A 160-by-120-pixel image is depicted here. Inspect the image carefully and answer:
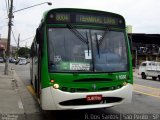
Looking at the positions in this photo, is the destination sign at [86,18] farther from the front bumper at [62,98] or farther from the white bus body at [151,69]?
the white bus body at [151,69]

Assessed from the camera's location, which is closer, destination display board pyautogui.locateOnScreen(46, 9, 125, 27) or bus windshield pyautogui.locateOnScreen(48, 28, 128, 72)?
bus windshield pyautogui.locateOnScreen(48, 28, 128, 72)

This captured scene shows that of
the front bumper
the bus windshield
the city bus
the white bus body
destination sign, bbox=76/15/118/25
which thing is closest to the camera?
the front bumper

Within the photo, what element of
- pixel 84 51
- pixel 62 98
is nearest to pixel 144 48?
pixel 84 51

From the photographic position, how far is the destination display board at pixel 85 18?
894 centimetres

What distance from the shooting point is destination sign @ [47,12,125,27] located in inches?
352

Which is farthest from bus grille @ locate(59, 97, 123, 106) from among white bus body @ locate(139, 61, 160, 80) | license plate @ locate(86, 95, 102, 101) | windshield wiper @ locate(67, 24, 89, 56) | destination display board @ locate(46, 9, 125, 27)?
white bus body @ locate(139, 61, 160, 80)

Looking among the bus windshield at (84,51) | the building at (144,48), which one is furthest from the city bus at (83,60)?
the building at (144,48)

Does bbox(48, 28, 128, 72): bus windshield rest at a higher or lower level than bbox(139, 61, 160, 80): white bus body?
higher

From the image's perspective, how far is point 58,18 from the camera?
8938 millimetres

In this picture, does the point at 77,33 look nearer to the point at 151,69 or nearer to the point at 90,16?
the point at 90,16

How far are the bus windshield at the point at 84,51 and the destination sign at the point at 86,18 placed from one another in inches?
10.3

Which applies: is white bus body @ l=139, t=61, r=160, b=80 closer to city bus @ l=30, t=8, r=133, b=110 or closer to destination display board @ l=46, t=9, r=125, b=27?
destination display board @ l=46, t=9, r=125, b=27

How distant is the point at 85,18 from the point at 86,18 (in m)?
0.03

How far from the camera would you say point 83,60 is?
870cm
